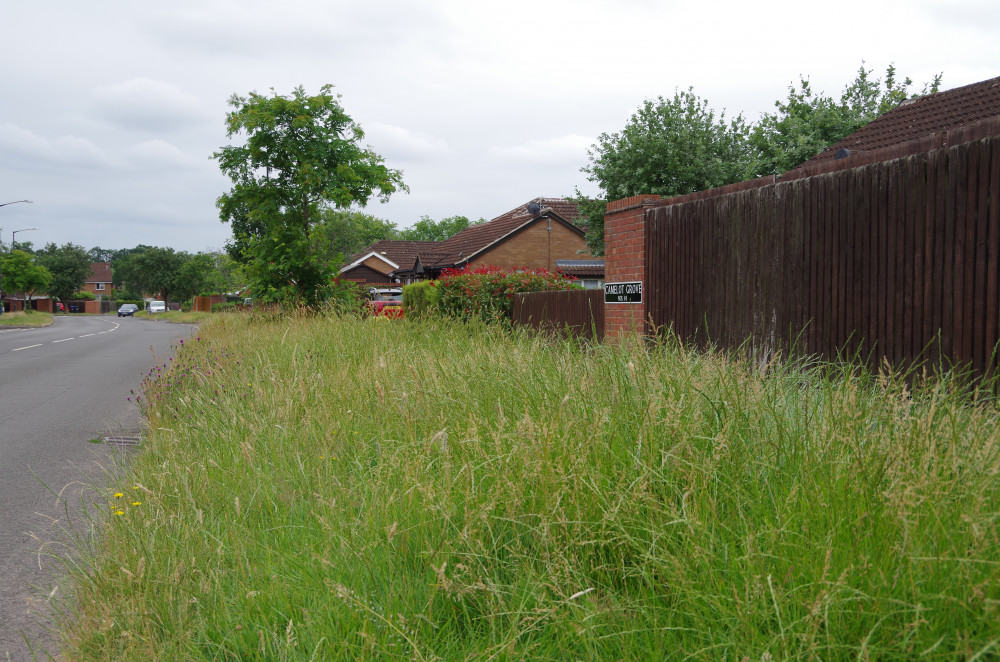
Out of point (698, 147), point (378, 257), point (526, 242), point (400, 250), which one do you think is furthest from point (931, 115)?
point (400, 250)

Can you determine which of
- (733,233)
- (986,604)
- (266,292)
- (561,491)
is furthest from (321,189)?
(986,604)

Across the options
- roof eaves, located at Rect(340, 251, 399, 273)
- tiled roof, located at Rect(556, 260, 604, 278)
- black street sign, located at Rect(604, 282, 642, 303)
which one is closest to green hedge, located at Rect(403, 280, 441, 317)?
black street sign, located at Rect(604, 282, 642, 303)

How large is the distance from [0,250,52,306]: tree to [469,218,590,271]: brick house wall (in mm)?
54616

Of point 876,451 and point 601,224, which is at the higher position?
point 601,224

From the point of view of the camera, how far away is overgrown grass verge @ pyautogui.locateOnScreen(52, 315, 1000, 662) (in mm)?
2105

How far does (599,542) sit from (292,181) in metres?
18.3

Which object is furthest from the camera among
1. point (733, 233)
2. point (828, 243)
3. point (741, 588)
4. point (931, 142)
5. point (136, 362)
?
point (136, 362)

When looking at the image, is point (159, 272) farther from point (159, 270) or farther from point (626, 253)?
point (626, 253)

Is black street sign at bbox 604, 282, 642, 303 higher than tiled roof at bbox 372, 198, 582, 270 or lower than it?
lower

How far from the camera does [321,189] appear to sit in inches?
744

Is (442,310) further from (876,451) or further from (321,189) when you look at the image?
(876,451)

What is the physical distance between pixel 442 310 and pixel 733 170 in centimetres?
1923

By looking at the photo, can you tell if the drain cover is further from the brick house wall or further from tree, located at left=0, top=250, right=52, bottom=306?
tree, located at left=0, top=250, right=52, bottom=306

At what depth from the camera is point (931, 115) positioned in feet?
56.9
